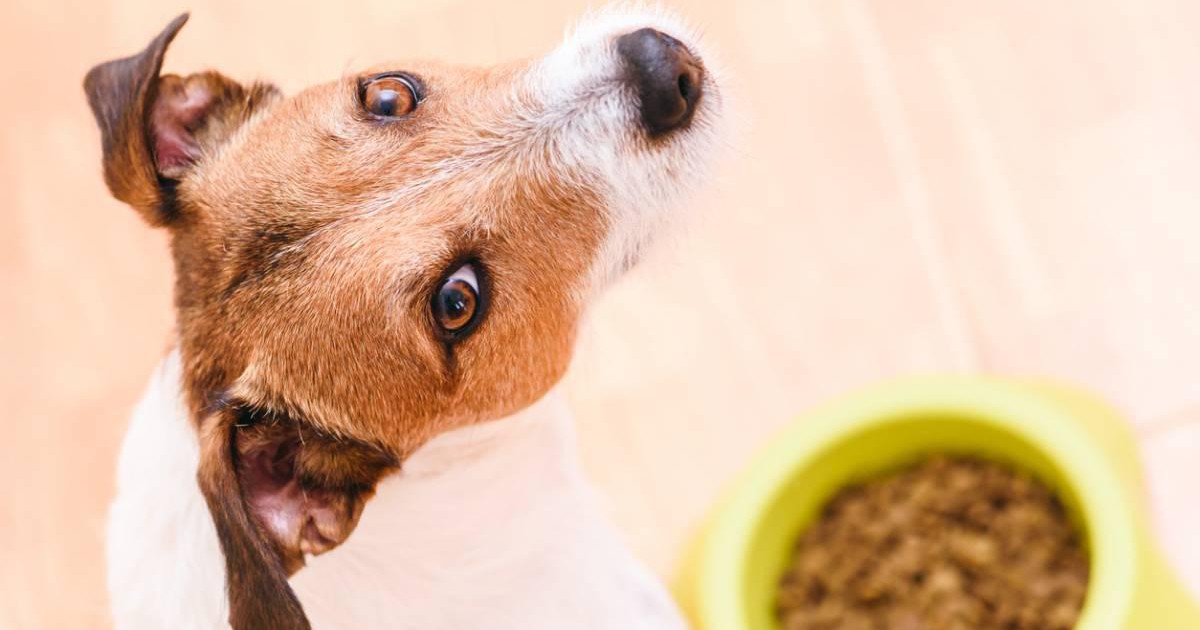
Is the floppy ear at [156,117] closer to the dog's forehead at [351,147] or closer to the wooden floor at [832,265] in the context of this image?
the dog's forehead at [351,147]

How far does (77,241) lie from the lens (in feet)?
8.52

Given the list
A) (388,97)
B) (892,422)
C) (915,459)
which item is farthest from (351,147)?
(915,459)

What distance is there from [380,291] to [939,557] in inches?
43.0

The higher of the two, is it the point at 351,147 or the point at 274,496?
the point at 351,147

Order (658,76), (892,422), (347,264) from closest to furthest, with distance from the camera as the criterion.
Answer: (347,264), (658,76), (892,422)

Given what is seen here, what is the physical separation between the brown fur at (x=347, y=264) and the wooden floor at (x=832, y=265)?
2.76 feet

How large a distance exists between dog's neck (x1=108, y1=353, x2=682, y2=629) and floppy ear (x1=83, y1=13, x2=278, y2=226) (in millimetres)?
210

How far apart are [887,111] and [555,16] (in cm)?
68

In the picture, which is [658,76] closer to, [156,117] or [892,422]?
[156,117]

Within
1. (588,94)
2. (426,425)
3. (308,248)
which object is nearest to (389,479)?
(426,425)

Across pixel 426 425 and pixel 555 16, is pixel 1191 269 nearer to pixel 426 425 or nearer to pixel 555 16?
pixel 555 16

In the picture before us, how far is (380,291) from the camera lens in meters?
1.34

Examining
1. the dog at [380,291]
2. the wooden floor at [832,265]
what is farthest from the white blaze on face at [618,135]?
the wooden floor at [832,265]

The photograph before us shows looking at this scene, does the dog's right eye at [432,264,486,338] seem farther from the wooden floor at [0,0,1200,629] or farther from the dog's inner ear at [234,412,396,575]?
the wooden floor at [0,0,1200,629]
